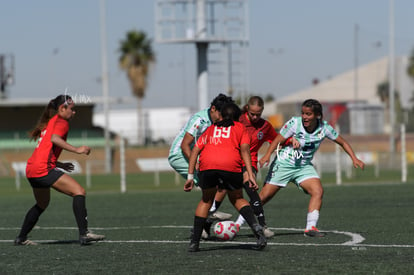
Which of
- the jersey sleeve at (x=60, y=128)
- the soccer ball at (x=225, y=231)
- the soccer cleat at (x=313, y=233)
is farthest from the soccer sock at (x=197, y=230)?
the jersey sleeve at (x=60, y=128)

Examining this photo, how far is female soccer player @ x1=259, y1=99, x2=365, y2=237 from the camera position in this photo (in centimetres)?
1179

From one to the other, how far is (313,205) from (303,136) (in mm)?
899

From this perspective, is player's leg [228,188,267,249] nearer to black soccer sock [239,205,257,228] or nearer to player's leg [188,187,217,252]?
black soccer sock [239,205,257,228]

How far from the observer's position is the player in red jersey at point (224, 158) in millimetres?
10141

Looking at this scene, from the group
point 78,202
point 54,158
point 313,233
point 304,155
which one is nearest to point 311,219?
point 313,233

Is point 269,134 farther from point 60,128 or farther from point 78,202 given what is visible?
point 60,128

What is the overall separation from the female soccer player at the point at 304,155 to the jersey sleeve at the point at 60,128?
2.48 m

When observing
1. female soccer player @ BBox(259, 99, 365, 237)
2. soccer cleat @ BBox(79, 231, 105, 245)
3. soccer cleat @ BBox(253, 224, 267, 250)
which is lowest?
soccer cleat @ BBox(79, 231, 105, 245)

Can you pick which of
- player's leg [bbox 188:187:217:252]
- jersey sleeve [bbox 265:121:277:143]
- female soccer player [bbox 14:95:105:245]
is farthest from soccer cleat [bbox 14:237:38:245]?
jersey sleeve [bbox 265:121:277:143]

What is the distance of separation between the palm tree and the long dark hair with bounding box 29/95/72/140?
6586 centimetres

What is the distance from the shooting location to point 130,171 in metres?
49.8

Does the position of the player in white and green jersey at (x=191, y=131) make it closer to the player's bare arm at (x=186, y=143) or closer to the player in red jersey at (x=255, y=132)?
the player's bare arm at (x=186, y=143)

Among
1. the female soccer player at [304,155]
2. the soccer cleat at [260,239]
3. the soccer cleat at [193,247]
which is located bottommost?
the soccer cleat at [193,247]

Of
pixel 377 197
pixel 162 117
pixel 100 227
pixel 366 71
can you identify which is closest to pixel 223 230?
pixel 100 227
